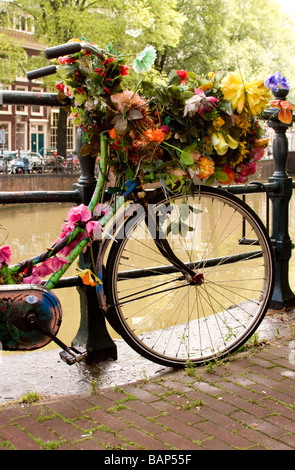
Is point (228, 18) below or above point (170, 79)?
above

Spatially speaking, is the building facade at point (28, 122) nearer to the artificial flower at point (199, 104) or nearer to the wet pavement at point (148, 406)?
the wet pavement at point (148, 406)

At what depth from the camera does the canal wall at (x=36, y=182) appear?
2226cm

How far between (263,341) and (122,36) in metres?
21.7

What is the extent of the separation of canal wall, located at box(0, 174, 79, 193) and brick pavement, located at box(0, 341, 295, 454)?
66.5 feet

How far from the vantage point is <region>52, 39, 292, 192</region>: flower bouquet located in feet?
7.62

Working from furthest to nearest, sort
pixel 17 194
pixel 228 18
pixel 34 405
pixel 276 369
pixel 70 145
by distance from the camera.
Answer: pixel 70 145 → pixel 228 18 → pixel 276 369 → pixel 17 194 → pixel 34 405

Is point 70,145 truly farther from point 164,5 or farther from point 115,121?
point 115,121

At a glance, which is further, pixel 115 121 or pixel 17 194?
pixel 17 194

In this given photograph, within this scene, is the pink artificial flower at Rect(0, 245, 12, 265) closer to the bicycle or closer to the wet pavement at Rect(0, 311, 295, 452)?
the bicycle

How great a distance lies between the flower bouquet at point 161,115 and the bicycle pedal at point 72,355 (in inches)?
29.2

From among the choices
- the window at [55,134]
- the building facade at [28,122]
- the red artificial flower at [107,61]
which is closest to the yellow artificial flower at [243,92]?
the red artificial flower at [107,61]

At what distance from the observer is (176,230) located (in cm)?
257

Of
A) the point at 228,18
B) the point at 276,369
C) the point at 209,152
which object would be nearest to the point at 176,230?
the point at 209,152
